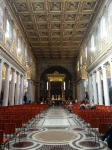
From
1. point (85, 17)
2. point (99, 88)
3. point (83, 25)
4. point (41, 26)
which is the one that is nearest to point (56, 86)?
point (41, 26)

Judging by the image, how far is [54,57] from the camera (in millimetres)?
36031

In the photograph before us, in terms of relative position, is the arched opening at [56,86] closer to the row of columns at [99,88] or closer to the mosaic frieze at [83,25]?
the row of columns at [99,88]

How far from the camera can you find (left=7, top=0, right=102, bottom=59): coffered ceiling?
53.1ft

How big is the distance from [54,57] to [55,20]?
16.8 m

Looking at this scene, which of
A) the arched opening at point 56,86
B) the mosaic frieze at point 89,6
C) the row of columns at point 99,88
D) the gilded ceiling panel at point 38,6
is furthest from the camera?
the arched opening at point 56,86

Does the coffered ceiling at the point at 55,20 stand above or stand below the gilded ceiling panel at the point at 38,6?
below

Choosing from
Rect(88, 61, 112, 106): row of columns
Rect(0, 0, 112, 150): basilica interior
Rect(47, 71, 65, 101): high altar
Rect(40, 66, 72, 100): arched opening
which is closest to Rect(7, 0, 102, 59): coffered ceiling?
Rect(0, 0, 112, 150): basilica interior

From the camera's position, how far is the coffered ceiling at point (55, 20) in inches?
637

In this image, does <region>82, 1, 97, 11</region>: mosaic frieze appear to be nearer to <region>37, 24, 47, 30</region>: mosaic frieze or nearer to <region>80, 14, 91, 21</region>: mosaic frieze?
<region>80, 14, 91, 21</region>: mosaic frieze

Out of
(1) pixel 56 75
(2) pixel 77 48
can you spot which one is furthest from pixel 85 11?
(1) pixel 56 75

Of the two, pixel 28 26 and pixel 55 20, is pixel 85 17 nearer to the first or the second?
pixel 55 20

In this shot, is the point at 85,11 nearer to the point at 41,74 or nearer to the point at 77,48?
the point at 77,48

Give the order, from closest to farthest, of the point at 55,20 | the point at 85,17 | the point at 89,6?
1. the point at 89,6
2. the point at 85,17
3. the point at 55,20

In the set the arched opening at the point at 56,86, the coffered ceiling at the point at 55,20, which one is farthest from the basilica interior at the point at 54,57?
the arched opening at the point at 56,86
